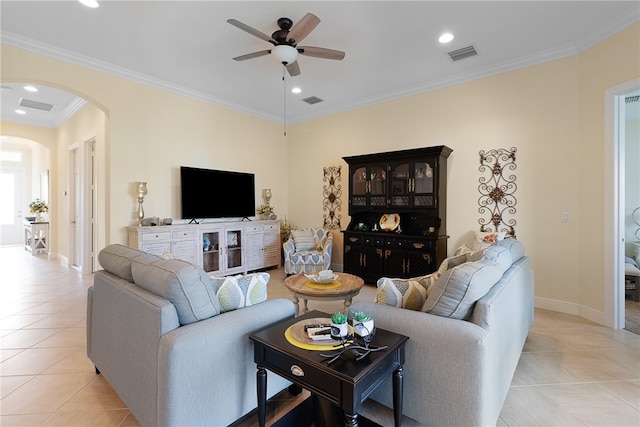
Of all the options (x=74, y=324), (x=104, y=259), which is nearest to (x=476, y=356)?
(x=104, y=259)

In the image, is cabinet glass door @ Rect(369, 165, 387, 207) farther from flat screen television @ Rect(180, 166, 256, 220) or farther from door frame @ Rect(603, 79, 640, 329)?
door frame @ Rect(603, 79, 640, 329)

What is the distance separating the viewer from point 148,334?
4.91 ft

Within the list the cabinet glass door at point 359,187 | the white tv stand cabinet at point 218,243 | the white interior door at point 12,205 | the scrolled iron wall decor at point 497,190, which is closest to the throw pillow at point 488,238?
the scrolled iron wall decor at point 497,190

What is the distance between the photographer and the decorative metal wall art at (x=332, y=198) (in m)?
5.56

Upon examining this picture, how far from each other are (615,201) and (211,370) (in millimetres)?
4036

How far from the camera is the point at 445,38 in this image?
3229 mm

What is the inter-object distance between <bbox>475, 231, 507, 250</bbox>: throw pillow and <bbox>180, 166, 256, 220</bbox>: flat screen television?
12.3 ft

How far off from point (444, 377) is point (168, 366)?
1.31 metres

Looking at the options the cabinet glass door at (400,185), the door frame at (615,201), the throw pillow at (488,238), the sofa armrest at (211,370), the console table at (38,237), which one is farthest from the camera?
the console table at (38,237)

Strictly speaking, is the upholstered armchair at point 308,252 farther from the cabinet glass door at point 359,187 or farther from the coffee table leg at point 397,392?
the coffee table leg at point 397,392

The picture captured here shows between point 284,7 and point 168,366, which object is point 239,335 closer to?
point 168,366

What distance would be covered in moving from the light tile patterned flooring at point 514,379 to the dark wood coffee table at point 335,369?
52 cm

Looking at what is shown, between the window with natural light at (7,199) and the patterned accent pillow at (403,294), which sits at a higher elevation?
the window with natural light at (7,199)

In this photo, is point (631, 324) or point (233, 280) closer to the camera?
point (233, 280)
